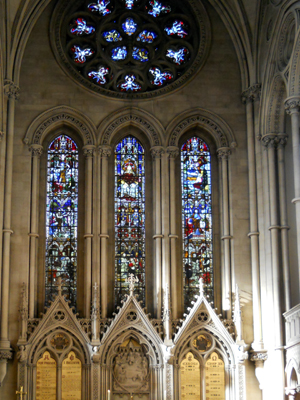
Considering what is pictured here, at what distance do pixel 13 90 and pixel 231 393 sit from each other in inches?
404

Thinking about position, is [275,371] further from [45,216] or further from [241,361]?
[45,216]

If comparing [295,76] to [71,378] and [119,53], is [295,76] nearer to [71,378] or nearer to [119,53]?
[119,53]

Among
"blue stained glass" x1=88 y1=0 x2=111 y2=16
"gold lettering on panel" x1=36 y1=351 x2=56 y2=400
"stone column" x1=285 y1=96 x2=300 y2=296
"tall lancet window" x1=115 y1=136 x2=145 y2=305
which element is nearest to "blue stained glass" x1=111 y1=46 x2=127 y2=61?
"blue stained glass" x1=88 y1=0 x2=111 y2=16

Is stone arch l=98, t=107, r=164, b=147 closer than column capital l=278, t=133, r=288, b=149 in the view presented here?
No

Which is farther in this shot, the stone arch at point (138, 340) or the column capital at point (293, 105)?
the stone arch at point (138, 340)

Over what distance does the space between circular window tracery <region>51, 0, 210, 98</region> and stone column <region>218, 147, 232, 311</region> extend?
8.63ft

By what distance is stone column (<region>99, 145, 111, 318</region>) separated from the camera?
23.0 m

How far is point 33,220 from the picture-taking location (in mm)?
23328

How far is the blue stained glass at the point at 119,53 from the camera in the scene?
2564 centimetres

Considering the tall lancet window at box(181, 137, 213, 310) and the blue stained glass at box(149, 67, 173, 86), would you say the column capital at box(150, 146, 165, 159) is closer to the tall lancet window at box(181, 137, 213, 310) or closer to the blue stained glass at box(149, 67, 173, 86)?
the tall lancet window at box(181, 137, 213, 310)

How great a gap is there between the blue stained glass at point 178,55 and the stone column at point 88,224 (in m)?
3.95

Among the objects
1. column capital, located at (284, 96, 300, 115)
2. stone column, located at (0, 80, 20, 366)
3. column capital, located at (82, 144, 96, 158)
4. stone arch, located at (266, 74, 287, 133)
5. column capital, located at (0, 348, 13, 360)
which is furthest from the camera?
column capital, located at (82, 144, 96, 158)

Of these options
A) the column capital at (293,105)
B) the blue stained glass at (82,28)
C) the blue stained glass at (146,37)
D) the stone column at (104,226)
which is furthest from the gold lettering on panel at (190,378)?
the blue stained glass at (82,28)

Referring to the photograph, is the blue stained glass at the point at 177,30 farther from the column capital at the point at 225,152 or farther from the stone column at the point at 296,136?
the stone column at the point at 296,136
